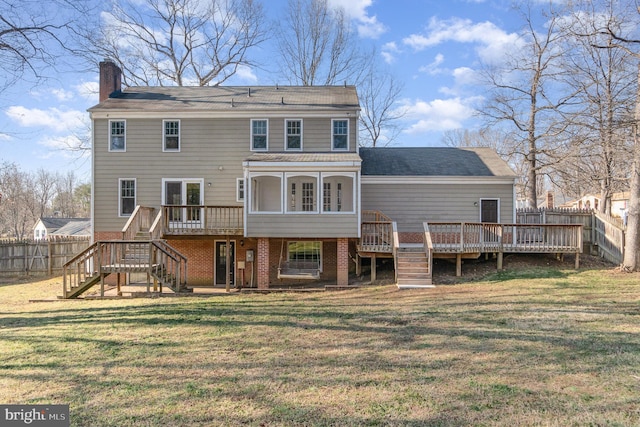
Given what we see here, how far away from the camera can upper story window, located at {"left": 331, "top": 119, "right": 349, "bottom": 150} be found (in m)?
14.8

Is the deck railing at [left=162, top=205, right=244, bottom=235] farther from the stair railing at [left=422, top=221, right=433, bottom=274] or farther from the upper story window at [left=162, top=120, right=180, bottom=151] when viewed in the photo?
the stair railing at [left=422, top=221, right=433, bottom=274]

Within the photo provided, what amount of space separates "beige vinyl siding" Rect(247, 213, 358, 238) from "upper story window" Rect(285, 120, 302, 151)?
3459 mm

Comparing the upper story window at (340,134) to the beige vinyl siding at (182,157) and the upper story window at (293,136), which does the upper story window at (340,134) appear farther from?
the upper story window at (293,136)

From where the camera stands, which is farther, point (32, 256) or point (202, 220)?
point (32, 256)

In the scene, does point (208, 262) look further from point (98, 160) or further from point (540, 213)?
point (540, 213)

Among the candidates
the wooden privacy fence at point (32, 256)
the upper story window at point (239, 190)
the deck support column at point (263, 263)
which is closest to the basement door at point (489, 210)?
the deck support column at point (263, 263)

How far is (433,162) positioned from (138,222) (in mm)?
11993

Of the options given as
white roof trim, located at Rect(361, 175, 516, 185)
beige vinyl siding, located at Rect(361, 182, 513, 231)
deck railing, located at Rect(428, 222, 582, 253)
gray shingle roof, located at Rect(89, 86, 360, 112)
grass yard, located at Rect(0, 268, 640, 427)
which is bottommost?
grass yard, located at Rect(0, 268, 640, 427)

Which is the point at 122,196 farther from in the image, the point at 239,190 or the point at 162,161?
the point at 239,190

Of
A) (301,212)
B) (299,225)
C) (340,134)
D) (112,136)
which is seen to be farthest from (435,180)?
(112,136)

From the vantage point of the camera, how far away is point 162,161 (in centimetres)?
1474

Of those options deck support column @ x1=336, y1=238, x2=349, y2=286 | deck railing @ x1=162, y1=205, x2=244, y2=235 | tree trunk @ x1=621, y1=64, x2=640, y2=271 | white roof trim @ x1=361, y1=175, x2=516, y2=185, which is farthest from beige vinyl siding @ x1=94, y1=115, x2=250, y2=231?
tree trunk @ x1=621, y1=64, x2=640, y2=271

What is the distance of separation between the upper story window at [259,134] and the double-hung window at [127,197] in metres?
5.05

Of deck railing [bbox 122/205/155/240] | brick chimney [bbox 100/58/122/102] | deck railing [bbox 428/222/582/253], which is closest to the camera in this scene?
deck railing [bbox 122/205/155/240]
